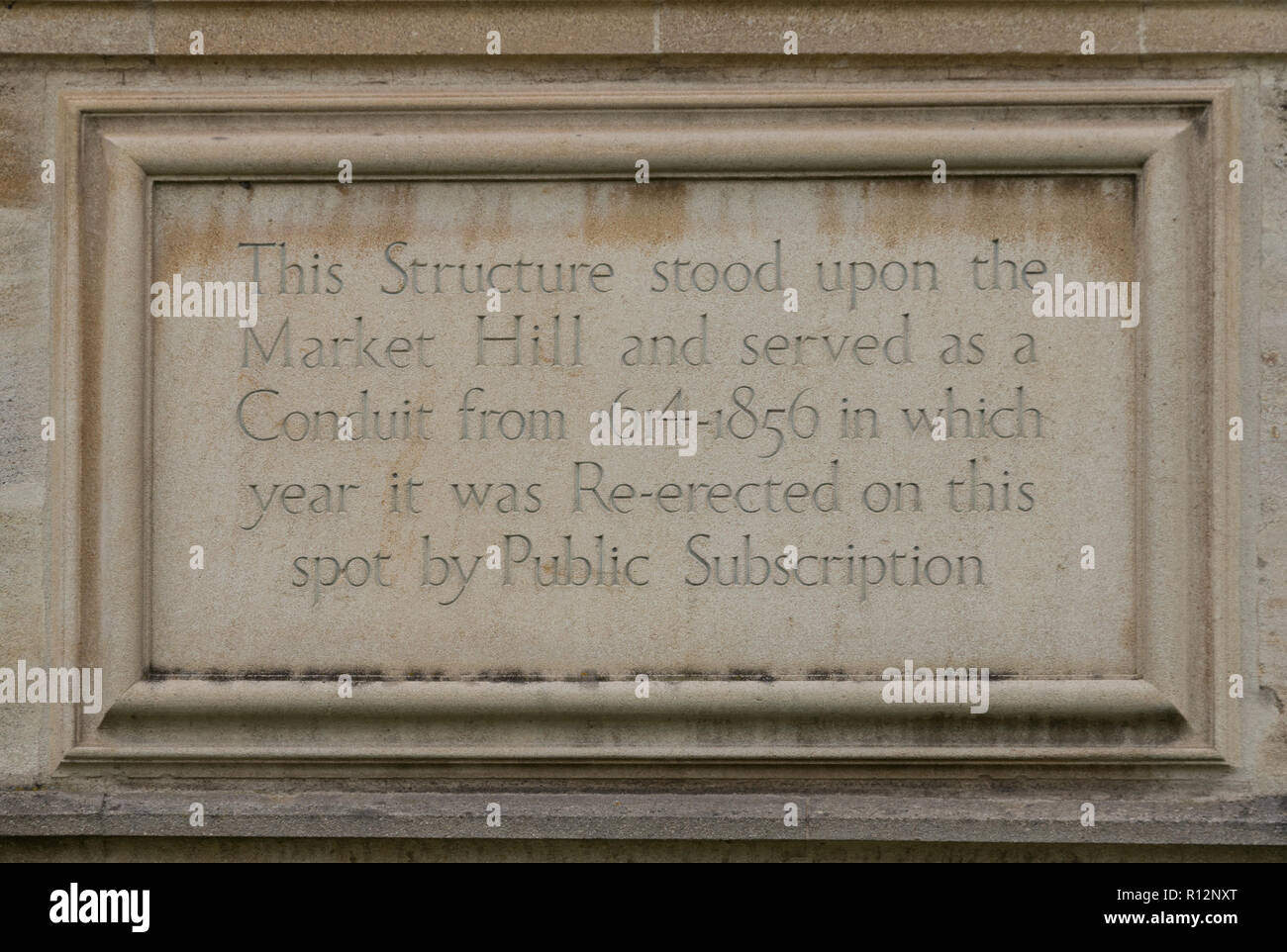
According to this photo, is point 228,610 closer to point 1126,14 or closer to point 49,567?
point 49,567

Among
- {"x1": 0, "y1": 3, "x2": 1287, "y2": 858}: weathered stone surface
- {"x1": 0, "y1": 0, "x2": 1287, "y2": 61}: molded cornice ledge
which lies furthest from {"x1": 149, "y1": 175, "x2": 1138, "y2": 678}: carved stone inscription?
{"x1": 0, "y1": 0, "x2": 1287, "y2": 61}: molded cornice ledge

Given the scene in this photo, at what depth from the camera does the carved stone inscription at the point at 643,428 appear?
3572 millimetres

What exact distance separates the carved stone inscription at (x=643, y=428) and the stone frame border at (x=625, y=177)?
85mm

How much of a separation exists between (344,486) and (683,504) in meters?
1.10

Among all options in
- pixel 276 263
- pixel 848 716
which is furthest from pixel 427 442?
pixel 848 716

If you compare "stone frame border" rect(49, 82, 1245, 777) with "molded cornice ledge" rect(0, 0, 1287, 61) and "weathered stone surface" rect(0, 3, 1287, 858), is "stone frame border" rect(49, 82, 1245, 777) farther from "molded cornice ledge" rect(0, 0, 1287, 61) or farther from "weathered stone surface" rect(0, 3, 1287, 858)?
"molded cornice ledge" rect(0, 0, 1287, 61)

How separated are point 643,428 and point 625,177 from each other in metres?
Result: 0.81

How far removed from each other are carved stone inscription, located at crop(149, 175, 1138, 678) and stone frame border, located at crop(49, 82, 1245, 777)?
8 centimetres

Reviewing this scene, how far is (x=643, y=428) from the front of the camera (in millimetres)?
3607

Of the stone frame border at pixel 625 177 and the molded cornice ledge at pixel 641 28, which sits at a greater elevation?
the molded cornice ledge at pixel 641 28

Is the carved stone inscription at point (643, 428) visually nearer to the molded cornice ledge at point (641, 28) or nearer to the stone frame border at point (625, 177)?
the stone frame border at point (625, 177)

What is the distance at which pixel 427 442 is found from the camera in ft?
11.9

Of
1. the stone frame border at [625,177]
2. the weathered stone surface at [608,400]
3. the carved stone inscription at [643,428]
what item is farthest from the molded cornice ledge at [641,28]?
the carved stone inscription at [643,428]

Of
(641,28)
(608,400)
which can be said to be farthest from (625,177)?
(608,400)
